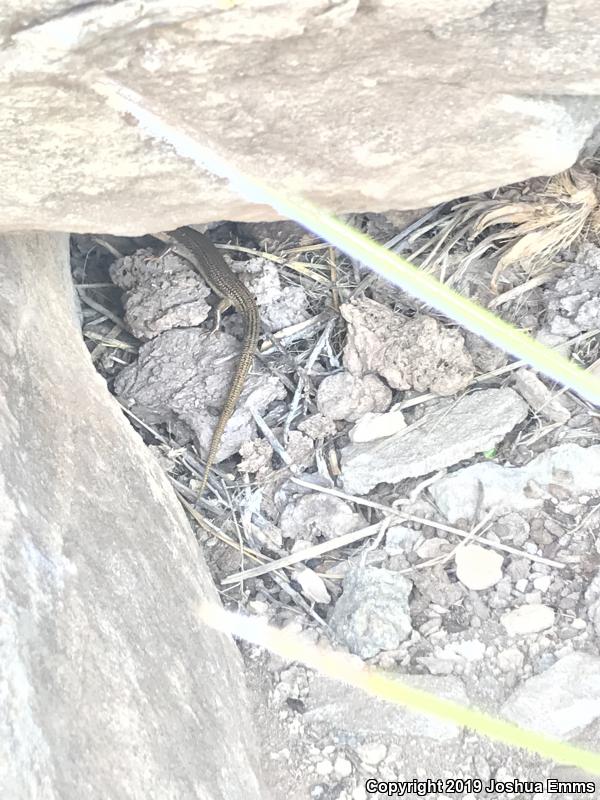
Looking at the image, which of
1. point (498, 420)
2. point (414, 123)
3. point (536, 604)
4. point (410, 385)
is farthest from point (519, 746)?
point (414, 123)

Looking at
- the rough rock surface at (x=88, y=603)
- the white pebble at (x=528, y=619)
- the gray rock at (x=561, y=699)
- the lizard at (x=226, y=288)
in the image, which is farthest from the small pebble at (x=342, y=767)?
the lizard at (x=226, y=288)

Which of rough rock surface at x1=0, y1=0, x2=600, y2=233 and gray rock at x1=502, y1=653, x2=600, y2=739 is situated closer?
rough rock surface at x1=0, y1=0, x2=600, y2=233

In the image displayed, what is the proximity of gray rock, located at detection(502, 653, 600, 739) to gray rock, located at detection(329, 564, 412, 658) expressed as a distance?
0.35m

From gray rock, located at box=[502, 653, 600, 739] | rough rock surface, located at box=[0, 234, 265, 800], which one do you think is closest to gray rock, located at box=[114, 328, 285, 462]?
rough rock surface, located at box=[0, 234, 265, 800]

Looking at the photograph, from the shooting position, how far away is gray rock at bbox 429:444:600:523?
95.0 inches

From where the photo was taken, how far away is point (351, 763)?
202cm

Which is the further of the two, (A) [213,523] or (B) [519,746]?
(A) [213,523]

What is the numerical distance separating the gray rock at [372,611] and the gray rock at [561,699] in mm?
346

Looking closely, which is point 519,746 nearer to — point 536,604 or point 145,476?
point 536,604

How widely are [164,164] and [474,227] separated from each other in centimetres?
138

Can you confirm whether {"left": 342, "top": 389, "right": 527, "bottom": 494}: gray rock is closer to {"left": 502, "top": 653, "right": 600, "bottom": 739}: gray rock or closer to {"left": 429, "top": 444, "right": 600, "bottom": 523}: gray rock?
{"left": 429, "top": 444, "right": 600, "bottom": 523}: gray rock

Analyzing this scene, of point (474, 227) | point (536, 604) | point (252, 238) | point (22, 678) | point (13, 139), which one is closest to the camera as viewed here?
point (22, 678)

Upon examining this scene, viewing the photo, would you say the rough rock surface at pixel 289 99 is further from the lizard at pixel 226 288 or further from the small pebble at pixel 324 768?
the small pebble at pixel 324 768

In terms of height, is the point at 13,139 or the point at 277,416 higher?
the point at 13,139
